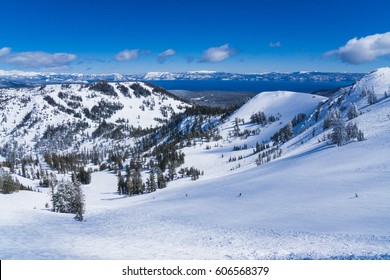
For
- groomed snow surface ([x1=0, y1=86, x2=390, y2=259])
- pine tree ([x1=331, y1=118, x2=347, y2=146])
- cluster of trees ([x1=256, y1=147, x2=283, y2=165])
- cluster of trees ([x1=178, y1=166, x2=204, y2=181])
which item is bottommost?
cluster of trees ([x1=178, y1=166, x2=204, y2=181])

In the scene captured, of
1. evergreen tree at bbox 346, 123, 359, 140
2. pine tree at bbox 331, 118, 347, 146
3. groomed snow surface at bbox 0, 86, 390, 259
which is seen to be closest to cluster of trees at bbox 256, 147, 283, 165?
pine tree at bbox 331, 118, 347, 146

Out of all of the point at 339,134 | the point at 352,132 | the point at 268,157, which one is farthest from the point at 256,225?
the point at 268,157

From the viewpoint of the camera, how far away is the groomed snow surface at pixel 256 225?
920 inches

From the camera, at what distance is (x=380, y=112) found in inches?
3888

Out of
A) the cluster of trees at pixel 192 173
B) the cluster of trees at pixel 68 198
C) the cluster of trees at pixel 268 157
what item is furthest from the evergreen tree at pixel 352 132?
the cluster of trees at pixel 192 173

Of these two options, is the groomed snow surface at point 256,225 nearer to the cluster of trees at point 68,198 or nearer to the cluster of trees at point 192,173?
the cluster of trees at point 68,198

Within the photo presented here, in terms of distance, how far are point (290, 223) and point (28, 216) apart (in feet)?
124

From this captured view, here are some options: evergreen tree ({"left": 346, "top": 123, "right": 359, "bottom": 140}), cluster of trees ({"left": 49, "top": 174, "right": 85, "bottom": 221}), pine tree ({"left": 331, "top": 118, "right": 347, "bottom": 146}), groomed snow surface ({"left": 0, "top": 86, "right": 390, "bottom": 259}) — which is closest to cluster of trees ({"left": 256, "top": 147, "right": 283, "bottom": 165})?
pine tree ({"left": 331, "top": 118, "right": 347, "bottom": 146})

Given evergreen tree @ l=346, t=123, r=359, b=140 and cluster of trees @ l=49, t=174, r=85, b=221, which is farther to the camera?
evergreen tree @ l=346, t=123, r=359, b=140

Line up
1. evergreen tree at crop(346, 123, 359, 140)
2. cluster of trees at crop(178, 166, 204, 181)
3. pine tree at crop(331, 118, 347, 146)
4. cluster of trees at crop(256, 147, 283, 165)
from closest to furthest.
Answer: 1. pine tree at crop(331, 118, 347, 146)
2. evergreen tree at crop(346, 123, 359, 140)
3. cluster of trees at crop(256, 147, 283, 165)
4. cluster of trees at crop(178, 166, 204, 181)

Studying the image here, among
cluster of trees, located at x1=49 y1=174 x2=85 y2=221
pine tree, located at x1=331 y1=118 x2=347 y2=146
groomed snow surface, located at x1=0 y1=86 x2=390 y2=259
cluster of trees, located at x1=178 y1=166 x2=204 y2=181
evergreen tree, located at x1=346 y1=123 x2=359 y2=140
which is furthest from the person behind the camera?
cluster of trees, located at x1=178 y1=166 x2=204 y2=181

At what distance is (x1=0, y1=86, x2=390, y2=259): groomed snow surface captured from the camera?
76.7 feet

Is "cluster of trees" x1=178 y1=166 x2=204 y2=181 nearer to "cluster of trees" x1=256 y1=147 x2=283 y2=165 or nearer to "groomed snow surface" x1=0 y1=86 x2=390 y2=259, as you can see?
"cluster of trees" x1=256 y1=147 x2=283 y2=165

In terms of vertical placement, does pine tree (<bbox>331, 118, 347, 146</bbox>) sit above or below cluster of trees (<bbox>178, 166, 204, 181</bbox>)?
above
